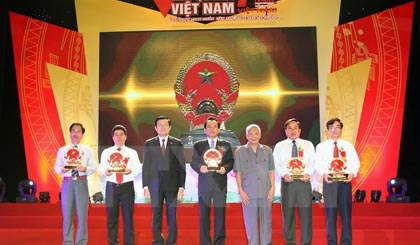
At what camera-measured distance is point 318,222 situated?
638 centimetres

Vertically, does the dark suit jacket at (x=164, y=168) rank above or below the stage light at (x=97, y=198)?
above

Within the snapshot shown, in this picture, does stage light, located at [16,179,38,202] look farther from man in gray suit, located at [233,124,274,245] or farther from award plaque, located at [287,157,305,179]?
award plaque, located at [287,157,305,179]

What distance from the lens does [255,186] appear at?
Result: 4.97 m

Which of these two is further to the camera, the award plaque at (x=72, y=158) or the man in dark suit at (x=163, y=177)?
the award plaque at (x=72, y=158)

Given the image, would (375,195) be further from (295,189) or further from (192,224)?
(295,189)

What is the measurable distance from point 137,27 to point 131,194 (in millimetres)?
4136

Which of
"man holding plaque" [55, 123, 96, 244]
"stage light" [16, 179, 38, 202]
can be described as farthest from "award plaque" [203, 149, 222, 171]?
"stage light" [16, 179, 38, 202]

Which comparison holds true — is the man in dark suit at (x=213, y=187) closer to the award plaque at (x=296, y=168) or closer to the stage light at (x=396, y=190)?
the award plaque at (x=296, y=168)

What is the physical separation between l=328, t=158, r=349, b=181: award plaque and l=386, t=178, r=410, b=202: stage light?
288 centimetres

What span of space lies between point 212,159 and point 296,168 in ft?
2.68

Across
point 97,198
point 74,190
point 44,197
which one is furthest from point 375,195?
point 44,197

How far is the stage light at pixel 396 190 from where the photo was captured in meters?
7.67

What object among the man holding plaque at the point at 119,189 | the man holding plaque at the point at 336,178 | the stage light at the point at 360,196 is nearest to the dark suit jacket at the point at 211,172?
the man holding plaque at the point at 119,189

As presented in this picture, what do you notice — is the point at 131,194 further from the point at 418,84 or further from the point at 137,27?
the point at 418,84
